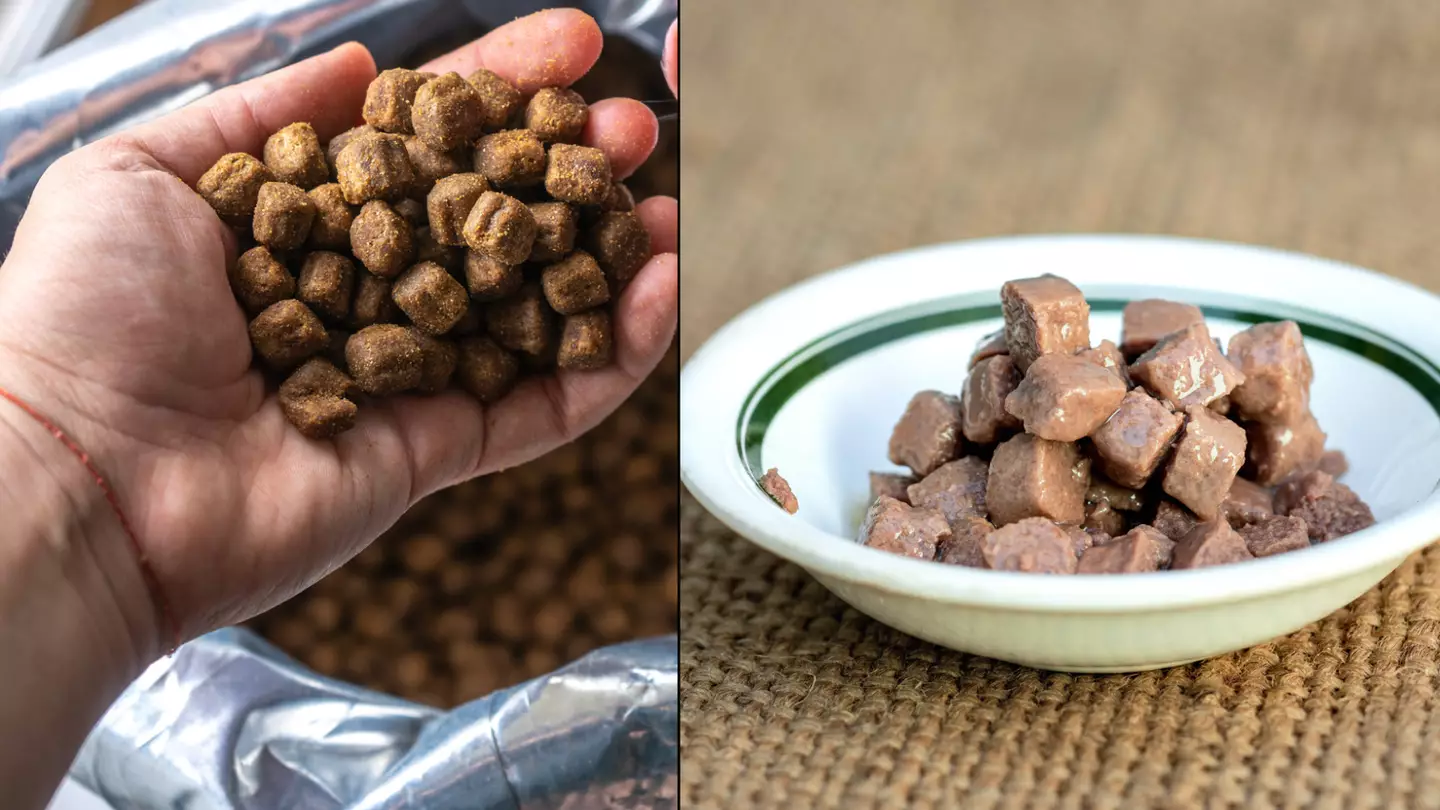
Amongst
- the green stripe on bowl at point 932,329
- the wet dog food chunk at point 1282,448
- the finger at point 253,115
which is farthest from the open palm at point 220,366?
the wet dog food chunk at point 1282,448

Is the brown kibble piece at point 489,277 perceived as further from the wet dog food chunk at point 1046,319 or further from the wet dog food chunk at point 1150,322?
the wet dog food chunk at point 1150,322

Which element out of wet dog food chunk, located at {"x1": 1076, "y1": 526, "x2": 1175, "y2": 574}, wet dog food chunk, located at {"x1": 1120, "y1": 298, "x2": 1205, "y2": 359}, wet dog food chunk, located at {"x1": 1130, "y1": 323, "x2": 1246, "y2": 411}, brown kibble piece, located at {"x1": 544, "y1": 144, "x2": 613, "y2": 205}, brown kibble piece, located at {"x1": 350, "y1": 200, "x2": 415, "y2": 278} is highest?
brown kibble piece, located at {"x1": 544, "y1": 144, "x2": 613, "y2": 205}

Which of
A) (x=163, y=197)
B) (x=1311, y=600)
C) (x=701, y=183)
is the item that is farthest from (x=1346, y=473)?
(x=701, y=183)

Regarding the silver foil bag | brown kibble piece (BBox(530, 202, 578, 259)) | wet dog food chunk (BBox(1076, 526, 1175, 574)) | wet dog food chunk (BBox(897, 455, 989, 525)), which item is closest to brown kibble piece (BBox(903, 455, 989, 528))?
wet dog food chunk (BBox(897, 455, 989, 525))

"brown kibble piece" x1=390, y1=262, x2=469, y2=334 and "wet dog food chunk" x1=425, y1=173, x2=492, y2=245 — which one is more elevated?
"wet dog food chunk" x1=425, y1=173, x2=492, y2=245

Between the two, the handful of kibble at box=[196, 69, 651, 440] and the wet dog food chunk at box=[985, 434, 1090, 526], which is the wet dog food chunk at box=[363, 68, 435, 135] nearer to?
the handful of kibble at box=[196, 69, 651, 440]

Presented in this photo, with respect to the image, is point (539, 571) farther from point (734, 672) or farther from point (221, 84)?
point (221, 84)
